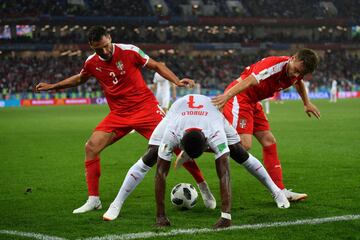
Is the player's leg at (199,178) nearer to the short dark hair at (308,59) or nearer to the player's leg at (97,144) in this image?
the player's leg at (97,144)

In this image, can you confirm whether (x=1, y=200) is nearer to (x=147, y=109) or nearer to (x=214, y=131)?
(x=147, y=109)

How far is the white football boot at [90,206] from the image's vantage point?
8.22m

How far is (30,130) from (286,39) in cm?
5787

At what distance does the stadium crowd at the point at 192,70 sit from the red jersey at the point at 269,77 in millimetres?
46425

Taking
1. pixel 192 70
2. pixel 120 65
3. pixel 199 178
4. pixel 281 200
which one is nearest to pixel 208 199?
pixel 199 178

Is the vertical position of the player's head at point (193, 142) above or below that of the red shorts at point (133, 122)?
above

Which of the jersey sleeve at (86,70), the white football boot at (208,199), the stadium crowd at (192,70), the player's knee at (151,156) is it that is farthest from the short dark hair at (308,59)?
the stadium crowd at (192,70)

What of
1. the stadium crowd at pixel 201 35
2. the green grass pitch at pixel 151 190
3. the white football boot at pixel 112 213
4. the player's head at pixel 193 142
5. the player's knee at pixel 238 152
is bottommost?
the stadium crowd at pixel 201 35

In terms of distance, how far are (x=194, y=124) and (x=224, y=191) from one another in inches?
31.0

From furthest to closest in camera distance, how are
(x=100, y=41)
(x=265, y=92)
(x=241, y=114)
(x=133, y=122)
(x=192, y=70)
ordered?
(x=192, y=70) → (x=265, y=92) → (x=241, y=114) → (x=133, y=122) → (x=100, y=41)

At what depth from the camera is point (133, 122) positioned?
8672mm

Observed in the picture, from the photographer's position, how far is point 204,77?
68.1m

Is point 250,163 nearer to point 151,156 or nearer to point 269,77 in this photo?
point 269,77

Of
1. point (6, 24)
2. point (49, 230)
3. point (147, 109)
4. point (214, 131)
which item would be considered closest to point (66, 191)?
point (147, 109)
